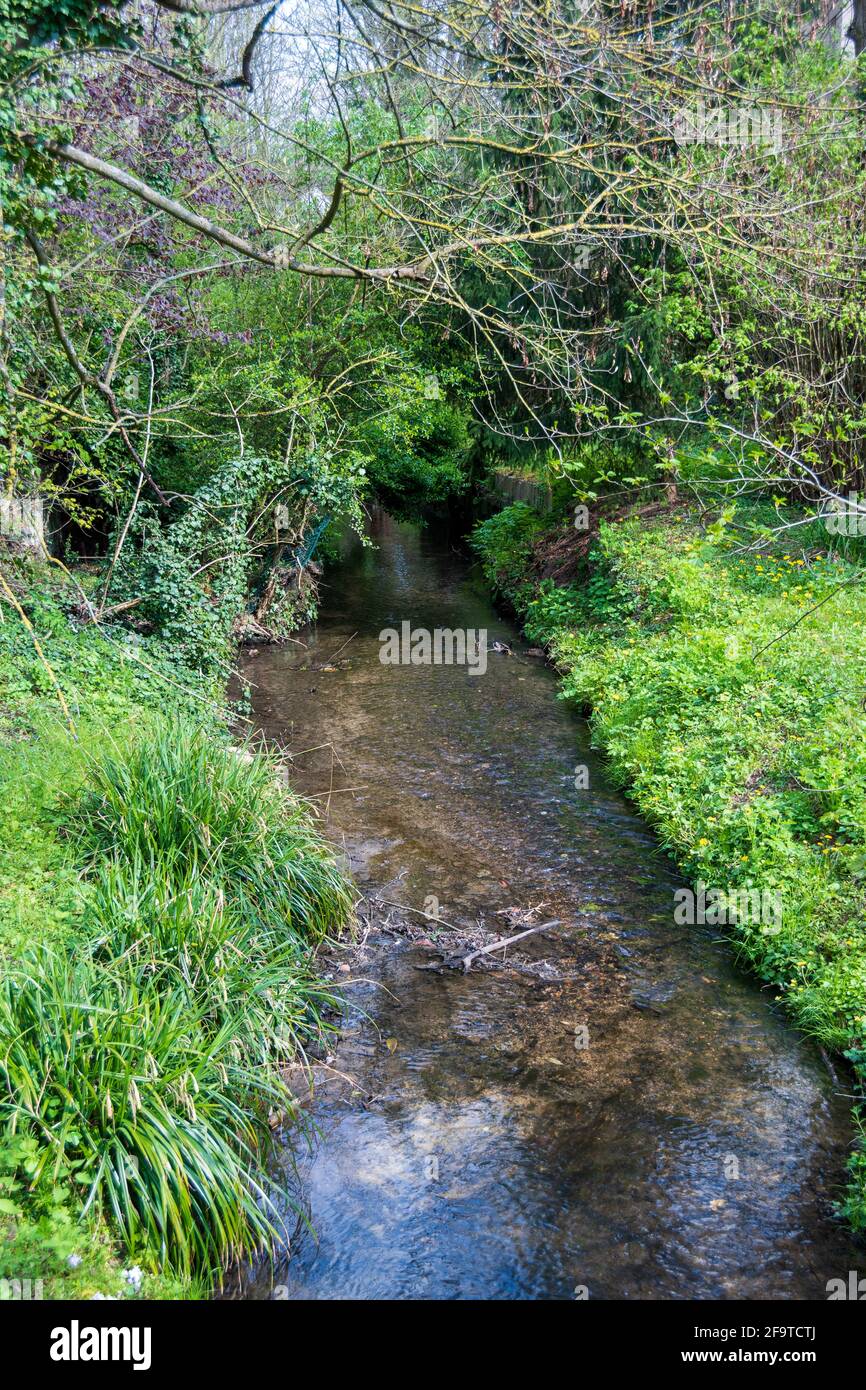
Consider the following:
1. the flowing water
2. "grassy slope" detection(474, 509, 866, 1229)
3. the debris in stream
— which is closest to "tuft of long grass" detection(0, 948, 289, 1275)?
the flowing water

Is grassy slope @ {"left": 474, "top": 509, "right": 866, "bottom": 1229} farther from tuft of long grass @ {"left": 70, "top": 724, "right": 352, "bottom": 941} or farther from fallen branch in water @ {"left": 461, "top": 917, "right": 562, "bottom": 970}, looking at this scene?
tuft of long grass @ {"left": 70, "top": 724, "right": 352, "bottom": 941}

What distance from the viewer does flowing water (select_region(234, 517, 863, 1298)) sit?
→ 152 inches

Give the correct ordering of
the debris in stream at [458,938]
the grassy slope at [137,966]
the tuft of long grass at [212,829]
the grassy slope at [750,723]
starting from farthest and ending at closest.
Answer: the debris in stream at [458,938] → the grassy slope at [750,723] → the tuft of long grass at [212,829] → the grassy slope at [137,966]

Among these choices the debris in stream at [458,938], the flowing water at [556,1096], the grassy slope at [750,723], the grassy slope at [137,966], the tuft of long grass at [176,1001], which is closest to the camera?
the grassy slope at [137,966]

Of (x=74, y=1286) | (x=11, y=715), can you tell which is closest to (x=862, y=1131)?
(x=74, y=1286)

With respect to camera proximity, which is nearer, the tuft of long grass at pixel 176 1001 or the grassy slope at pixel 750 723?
the tuft of long grass at pixel 176 1001

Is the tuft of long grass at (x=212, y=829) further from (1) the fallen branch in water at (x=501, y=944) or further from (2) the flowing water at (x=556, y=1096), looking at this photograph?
(1) the fallen branch in water at (x=501, y=944)

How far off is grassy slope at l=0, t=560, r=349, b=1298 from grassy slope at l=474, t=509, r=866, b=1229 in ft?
9.53

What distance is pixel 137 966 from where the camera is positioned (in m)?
4.41

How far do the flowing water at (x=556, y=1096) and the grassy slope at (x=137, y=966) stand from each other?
0.52m

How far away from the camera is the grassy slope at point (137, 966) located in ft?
11.1

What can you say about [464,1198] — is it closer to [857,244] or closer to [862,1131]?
[862,1131]

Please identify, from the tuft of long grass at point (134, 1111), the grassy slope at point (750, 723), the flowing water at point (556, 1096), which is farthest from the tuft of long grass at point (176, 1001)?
the grassy slope at point (750, 723)

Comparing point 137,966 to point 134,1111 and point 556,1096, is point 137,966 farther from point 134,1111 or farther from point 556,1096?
point 556,1096
